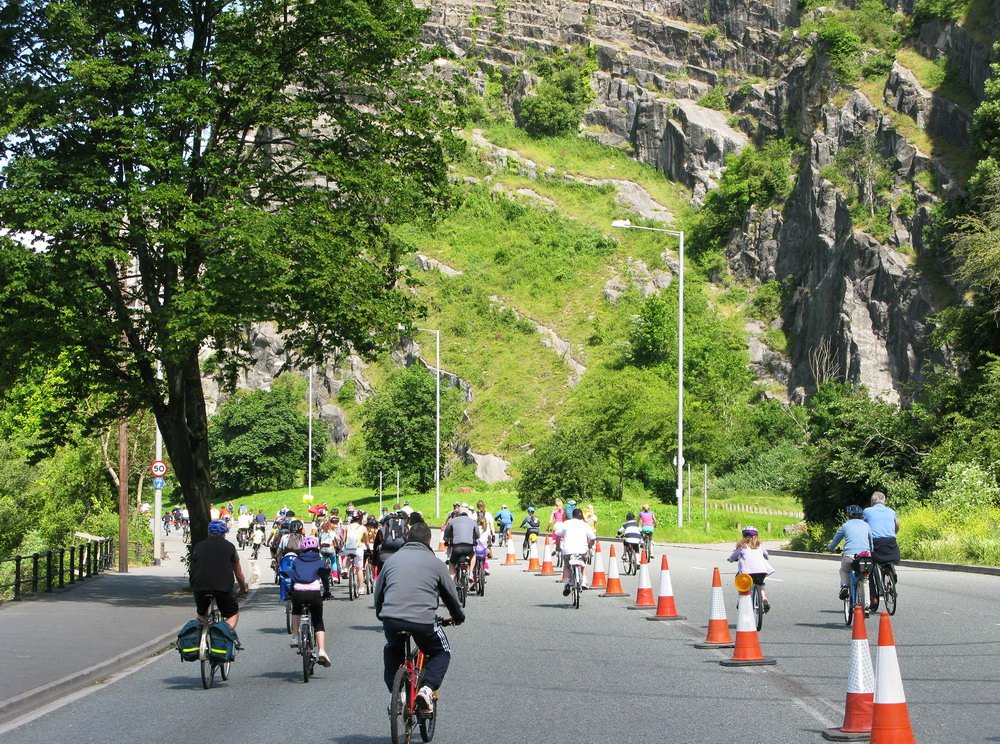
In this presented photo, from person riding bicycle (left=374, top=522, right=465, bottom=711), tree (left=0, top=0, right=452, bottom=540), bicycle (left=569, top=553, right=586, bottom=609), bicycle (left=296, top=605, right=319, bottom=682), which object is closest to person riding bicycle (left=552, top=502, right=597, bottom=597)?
bicycle (left=569, top=553, right=586, bottom=609)

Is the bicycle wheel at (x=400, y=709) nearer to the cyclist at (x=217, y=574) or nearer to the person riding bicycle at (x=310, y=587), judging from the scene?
the person riding bicycle at (x=310, y=587)

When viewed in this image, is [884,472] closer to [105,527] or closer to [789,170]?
[105,527]

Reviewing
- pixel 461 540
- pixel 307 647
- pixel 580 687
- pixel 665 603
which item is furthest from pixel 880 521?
pixel 307 647

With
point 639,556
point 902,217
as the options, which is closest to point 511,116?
point 902,217

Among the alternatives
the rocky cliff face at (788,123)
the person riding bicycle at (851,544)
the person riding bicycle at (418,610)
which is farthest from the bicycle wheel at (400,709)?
the rocky cliff face at (788,123)

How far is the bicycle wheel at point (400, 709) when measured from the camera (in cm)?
912

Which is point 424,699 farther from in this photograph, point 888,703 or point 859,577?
point 859,577

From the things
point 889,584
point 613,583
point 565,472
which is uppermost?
point 565,472

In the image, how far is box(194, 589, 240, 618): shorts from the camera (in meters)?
13.6

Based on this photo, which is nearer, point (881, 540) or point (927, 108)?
point (881, 540)

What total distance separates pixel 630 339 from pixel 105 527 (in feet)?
183

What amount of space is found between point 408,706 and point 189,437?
18.0 meters

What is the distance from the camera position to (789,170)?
10312 cm

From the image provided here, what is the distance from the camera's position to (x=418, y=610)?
9.68m
